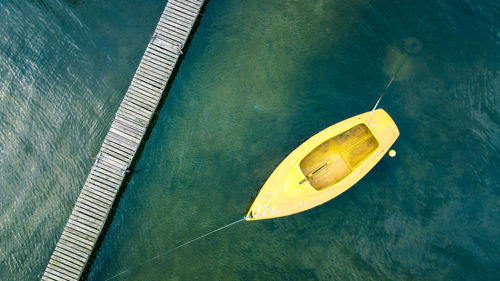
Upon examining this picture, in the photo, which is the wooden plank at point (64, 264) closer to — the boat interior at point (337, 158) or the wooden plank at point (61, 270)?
the wooden plank at point (61, 270)

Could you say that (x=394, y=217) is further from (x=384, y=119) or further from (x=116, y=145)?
(x=116, y=145)

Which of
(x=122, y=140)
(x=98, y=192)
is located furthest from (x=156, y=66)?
(x=98, y=192)

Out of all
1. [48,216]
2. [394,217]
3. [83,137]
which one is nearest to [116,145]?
[83,137]

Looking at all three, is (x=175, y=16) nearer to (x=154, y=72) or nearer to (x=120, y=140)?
(x=154, y=72)

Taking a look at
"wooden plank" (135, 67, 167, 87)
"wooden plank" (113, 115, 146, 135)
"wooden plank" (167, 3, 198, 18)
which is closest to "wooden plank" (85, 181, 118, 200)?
"wooden plank" (113, 115, 146, 135)

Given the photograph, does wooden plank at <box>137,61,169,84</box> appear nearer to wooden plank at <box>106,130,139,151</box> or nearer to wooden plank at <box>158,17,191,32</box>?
wooden plank at <box>158,17,191,32</box>

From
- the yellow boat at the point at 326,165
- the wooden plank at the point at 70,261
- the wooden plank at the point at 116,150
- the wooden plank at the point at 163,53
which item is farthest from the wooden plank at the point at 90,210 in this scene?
the wooden plank at the point at 163,53
